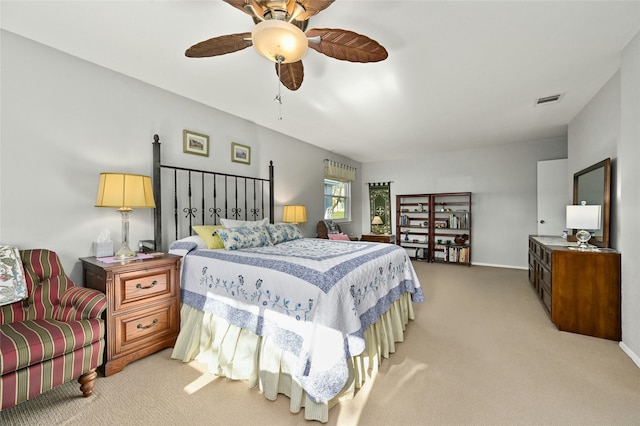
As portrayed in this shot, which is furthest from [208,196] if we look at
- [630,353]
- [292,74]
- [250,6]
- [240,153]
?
[630,353]

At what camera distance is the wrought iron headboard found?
2.79 meters

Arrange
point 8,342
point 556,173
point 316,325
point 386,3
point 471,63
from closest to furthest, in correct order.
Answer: point 8,342 < point 316,325 < point 386,3 < point 471,63 < point 556,173

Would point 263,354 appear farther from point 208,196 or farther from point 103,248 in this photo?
point 208,196

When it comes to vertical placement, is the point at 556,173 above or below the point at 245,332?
above

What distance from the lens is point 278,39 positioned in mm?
1376

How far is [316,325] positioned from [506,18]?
2.34 metres

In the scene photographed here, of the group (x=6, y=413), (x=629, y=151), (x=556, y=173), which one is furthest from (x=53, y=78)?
(x=556, y=173)

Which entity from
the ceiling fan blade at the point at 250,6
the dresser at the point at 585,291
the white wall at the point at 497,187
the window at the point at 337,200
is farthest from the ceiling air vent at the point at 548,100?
the window at the point at 337,200

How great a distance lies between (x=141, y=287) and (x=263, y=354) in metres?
1.13

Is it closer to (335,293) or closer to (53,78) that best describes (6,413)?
(335,293)

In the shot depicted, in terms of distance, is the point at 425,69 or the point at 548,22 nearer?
the point at 548,22

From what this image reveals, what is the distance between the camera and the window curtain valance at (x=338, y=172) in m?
5.61

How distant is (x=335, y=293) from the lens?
1639mm

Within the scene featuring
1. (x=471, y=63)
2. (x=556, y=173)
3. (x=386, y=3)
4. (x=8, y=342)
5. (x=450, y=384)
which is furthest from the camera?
(x=556, y=173)
